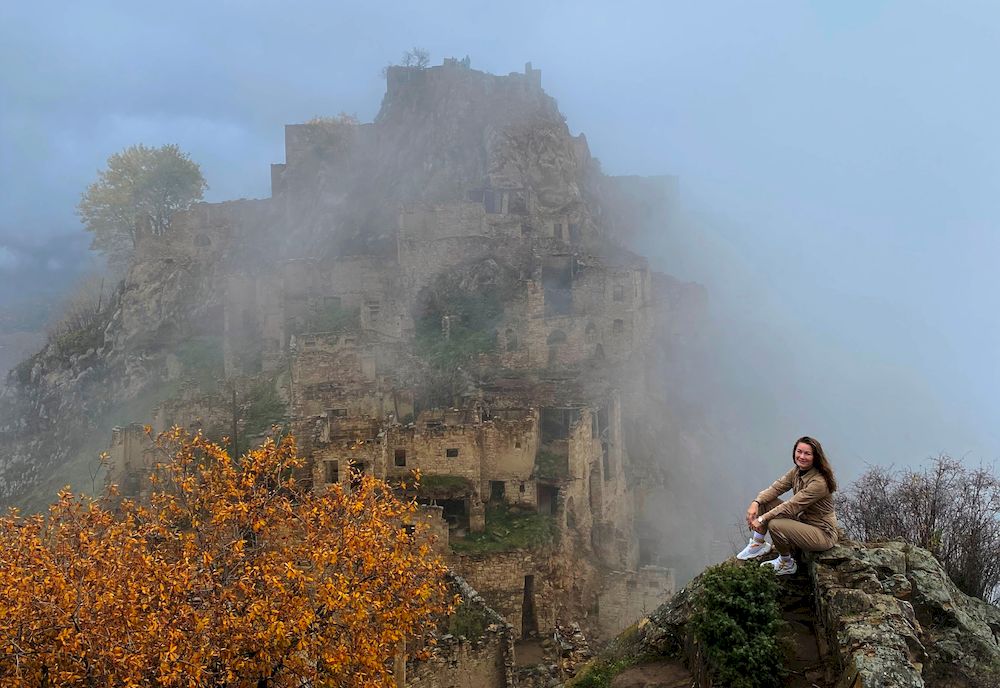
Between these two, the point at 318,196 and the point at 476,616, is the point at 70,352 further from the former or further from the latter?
the point at 476,616

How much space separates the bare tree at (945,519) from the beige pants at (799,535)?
8.99 metres

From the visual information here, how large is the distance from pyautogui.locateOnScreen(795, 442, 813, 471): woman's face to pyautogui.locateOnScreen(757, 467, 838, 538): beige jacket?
0.11 metres

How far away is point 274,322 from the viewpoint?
44750 mm

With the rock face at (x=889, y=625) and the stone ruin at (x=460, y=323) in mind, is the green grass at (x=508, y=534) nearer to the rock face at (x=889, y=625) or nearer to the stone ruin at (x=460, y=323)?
the stone ruin at (x=460, y=323)

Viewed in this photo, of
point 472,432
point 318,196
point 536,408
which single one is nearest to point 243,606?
point 472,432

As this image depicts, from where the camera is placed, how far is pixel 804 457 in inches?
426

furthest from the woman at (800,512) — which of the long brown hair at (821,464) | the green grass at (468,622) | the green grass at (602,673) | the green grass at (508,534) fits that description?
the green grass at (508,534)

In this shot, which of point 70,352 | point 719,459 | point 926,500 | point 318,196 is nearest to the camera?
point 926,500

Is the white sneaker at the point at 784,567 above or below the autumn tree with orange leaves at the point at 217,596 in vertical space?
above

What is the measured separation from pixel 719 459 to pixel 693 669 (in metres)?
41.1

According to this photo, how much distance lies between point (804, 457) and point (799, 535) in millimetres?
1278

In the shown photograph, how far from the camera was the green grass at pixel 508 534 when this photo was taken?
84.0ft

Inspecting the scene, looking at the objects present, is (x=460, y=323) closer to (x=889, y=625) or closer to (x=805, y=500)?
(x=805, y=500)

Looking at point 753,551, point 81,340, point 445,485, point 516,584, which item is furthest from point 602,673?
point 81,340
